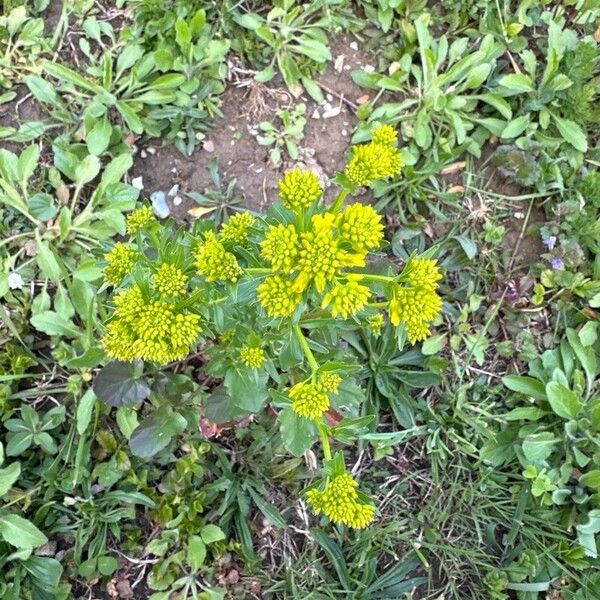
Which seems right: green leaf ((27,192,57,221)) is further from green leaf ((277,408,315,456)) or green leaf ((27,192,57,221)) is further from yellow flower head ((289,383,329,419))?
yellow flower head ((289,383,329,419))

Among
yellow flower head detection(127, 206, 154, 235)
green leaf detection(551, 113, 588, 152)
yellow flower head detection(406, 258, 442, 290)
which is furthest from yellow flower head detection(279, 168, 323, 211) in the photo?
green leaf detection(551, 113, 588, 152)

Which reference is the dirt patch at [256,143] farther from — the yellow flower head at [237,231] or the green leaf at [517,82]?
the yellow flower head at [237,231]

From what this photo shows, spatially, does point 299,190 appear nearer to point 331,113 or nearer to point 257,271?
point 257,271

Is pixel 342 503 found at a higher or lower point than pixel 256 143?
lower

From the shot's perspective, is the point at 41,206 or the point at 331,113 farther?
the point at 331,113

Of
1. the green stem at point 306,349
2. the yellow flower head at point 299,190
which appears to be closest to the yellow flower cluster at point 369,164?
the yellow flower head at point 299,190

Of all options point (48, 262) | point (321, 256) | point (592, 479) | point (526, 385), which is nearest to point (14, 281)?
Result: point (48, 262)
